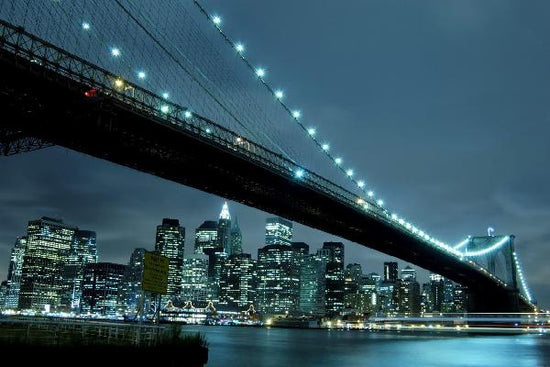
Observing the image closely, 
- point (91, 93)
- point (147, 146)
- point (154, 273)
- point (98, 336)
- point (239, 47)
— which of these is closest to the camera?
point (154, 273)

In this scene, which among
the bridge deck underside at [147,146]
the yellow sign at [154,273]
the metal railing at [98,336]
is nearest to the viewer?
the metal railing at [98,336]

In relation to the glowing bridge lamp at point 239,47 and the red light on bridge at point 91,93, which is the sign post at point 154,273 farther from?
the glowing bridge lamp at point 239,47

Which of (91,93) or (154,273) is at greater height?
A: (91,93)

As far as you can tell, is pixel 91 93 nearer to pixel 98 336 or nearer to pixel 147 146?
pixel 147 146

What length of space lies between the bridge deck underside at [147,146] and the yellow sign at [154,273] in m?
12.3

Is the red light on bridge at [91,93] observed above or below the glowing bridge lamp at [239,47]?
below

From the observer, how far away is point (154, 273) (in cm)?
1584

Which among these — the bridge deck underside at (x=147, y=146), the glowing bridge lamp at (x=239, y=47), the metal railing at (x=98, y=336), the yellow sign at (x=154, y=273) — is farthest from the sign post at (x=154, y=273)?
the glowing bridge lamp at (x=239, y=47)

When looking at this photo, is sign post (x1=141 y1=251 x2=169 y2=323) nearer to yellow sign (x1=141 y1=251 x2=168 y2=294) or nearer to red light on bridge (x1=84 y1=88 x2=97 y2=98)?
yellow sign (x1=141 y1=251 x2=168 y2=294)

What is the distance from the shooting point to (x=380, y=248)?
6456 centimetres

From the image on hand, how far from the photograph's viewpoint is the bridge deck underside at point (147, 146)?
25.9 meters

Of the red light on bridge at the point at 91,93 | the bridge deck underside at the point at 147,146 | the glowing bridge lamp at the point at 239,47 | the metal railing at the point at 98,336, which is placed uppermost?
the glowing bridge lamp at the point at 239,47

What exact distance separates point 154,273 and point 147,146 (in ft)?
60.2

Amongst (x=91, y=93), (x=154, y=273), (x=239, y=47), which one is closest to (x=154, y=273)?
(x=154, y=273)
